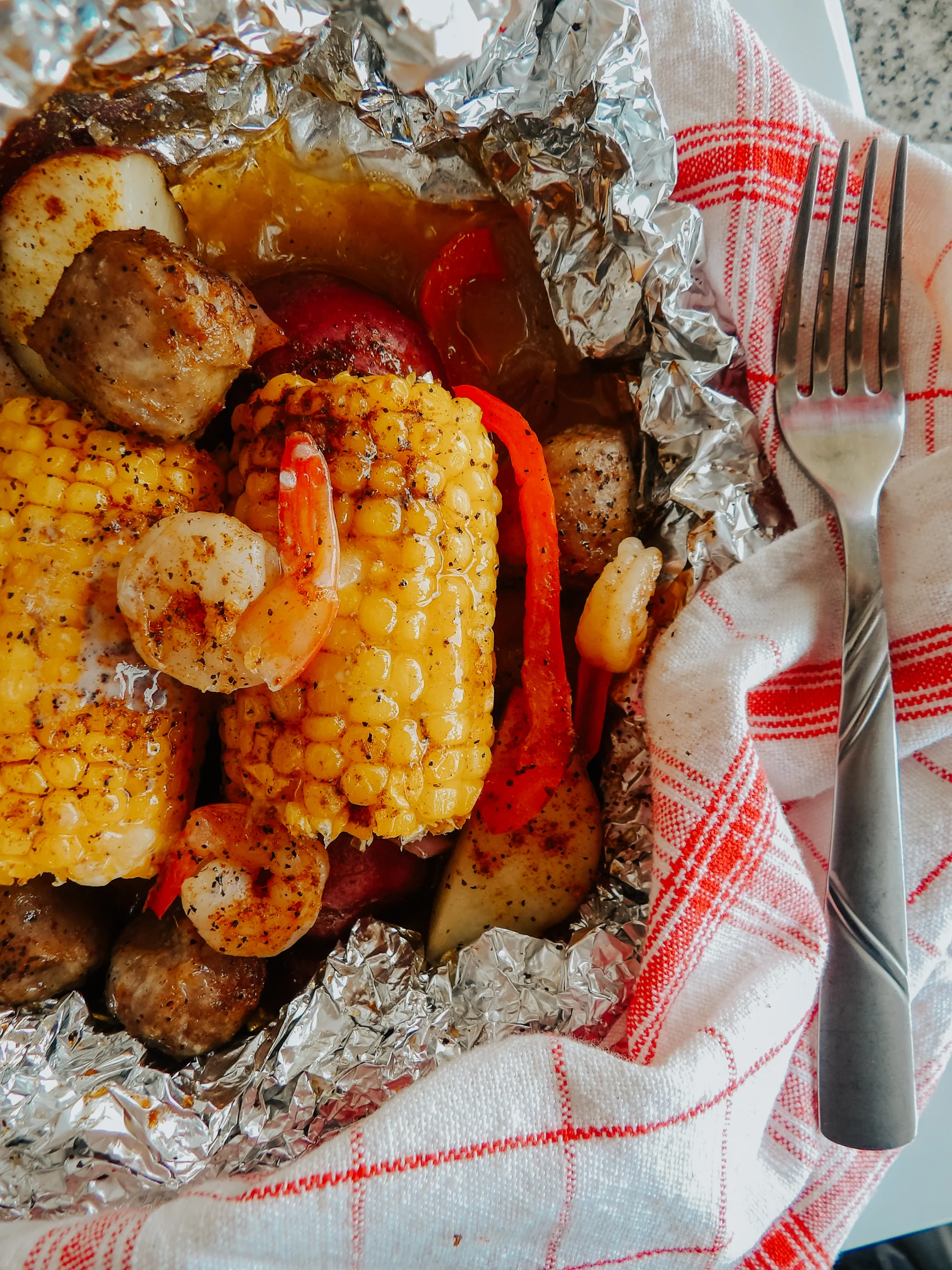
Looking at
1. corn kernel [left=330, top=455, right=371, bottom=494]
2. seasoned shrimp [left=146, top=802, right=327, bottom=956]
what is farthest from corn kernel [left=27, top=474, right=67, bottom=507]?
seasoned shrimp [left=146, top=802, right=327, bottom=956]

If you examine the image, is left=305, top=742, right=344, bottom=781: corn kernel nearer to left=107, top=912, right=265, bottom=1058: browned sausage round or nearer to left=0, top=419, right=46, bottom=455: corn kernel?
left=107, top=912, right=265, bottom=1058: browned sausage round

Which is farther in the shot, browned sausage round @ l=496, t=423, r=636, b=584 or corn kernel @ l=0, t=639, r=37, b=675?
browned sausage round @ l=496, t=423, r=636, b=584

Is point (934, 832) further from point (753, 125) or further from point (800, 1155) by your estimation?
point (753, 125)

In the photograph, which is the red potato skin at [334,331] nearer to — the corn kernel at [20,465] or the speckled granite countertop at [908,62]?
the corn kernel at [20,465]

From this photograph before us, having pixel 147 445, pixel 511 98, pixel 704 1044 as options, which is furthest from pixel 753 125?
pixel 704 1044

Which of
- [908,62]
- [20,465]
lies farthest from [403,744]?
[908,62]

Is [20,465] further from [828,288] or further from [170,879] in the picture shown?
[828,288]

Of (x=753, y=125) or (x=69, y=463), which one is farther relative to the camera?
(x=753, y=125)
